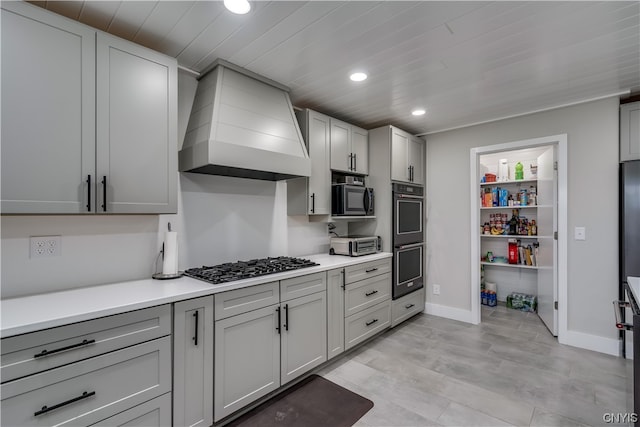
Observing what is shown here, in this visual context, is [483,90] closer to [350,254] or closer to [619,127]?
[619,127]

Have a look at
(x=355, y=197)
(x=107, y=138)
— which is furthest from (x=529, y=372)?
(x=107, y=138)

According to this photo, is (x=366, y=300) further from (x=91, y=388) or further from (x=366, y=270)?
(x=91, y=388)

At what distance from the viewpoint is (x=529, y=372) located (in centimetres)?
257

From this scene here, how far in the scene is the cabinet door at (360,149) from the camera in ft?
11.2

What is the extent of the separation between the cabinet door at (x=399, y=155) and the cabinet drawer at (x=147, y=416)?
2.86 m

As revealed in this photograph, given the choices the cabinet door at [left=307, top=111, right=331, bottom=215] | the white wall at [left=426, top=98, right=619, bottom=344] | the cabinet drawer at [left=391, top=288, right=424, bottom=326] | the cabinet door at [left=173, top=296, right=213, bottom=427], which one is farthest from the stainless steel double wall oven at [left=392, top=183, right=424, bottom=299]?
the cabinet door at [left=173, top=296, right=213, bottom=427]

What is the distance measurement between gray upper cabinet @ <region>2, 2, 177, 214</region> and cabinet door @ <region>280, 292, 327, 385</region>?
1163 millimetres

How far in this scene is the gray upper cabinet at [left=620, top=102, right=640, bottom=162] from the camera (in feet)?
8.91

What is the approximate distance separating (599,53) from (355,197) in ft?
7.04

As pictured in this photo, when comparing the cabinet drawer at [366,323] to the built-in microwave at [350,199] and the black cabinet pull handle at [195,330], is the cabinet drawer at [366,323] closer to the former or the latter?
the built-in microwave at [350,199]

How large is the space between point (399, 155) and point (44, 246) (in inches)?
128

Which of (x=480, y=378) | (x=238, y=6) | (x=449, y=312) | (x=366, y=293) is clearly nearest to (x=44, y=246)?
(x=238, y=6)

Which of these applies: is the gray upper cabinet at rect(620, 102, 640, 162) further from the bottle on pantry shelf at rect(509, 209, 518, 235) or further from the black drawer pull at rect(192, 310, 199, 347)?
the black drawer pull at rect(192, 310, 199, 347)

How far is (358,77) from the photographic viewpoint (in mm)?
2449
